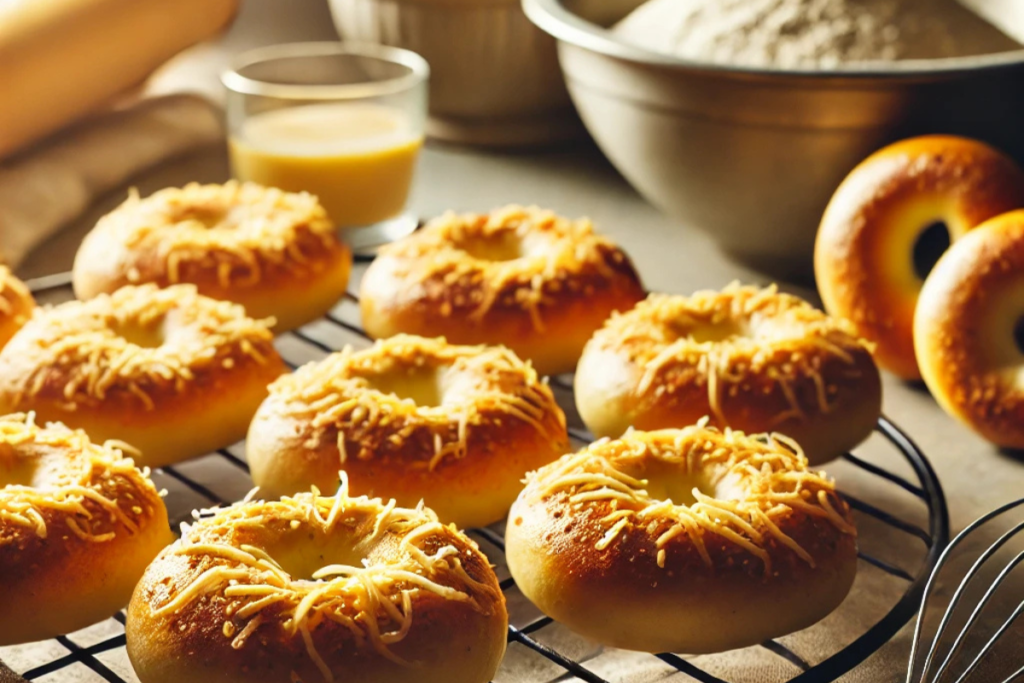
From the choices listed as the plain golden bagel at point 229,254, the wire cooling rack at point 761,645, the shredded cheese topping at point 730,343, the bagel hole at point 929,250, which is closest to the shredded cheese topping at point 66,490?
the wire cooling rack at point 761,645

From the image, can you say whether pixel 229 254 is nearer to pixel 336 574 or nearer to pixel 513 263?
pixel 513 263

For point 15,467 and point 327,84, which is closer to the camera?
point 15,467

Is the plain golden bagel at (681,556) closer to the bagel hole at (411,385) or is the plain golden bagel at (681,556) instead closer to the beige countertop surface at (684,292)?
the beige countertop surface at (684,292)

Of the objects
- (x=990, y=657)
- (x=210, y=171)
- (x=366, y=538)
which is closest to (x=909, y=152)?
(x=990, y=657)

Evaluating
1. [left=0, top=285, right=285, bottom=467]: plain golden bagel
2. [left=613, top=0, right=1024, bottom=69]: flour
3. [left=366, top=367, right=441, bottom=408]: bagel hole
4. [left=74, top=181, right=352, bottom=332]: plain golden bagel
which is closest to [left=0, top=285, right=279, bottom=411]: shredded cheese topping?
[left=0, top=285, right=285, bottom=467]: plain golden bagel

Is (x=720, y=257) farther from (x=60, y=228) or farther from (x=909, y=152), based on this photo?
(x=60, y=228)

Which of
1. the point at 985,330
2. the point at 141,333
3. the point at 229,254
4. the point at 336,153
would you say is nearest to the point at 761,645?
the point at 985,330

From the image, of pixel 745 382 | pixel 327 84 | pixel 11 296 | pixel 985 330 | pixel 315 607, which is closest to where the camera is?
pixel 315 607

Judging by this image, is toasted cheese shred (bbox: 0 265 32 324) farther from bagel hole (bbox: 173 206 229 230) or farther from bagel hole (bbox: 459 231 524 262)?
bagel hole (bbox: 459 231 524 262)

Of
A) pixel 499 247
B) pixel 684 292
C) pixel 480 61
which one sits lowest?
pixel 684 292
